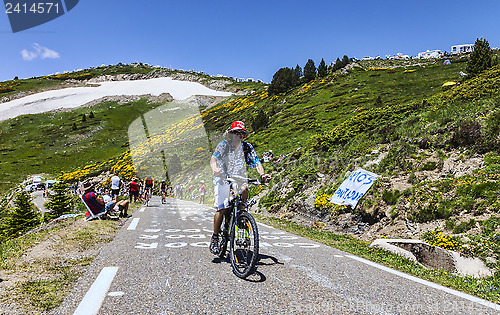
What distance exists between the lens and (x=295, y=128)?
125 ft

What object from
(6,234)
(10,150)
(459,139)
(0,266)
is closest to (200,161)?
(6,234)

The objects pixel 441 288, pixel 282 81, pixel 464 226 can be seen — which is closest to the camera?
pixel 441 288

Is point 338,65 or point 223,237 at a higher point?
point 338,65

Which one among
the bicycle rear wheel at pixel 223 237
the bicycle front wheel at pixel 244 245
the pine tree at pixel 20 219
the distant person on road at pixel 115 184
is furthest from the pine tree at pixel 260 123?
the bicycle front wheel at pixel 244 245

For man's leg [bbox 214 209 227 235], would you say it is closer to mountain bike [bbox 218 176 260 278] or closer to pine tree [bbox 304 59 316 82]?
mountain bike [bbox 218 176 260 278]

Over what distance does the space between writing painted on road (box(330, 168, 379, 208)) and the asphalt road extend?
6407mm

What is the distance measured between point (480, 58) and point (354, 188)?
111 feet

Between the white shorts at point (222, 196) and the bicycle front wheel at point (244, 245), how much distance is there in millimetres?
370

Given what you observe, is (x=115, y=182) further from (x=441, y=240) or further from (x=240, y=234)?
(x=441, y=240)

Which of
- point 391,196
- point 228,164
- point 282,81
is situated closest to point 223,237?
point 228,164

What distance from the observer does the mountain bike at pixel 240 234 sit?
445cm

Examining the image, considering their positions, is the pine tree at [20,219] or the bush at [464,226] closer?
the bush at [464,226]

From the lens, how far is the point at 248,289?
384cm

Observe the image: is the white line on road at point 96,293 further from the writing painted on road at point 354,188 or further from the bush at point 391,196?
the writing painted on road at point 354,188
